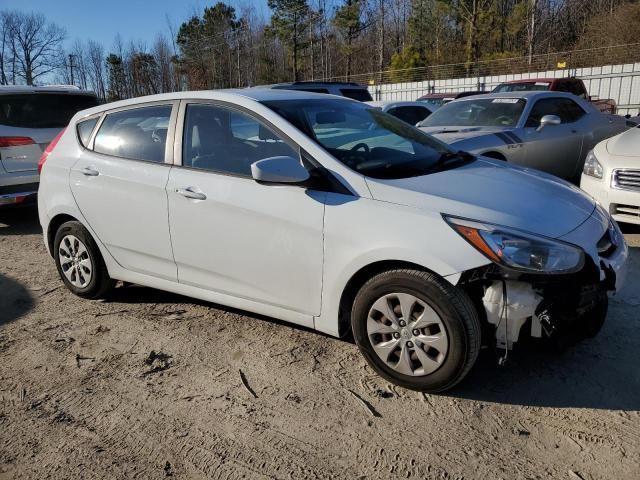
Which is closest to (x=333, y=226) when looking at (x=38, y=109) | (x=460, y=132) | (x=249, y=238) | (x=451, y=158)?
(x=249, y=238)

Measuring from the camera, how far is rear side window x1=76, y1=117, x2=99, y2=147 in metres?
4.30

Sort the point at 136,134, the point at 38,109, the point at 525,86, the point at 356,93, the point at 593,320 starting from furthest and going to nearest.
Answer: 1. the point at 525,86
2. the point at 356,93
3. the point at 38,109
4. the point at 136,134
5. the point at 593,320

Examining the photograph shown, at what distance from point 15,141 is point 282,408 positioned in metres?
5.73

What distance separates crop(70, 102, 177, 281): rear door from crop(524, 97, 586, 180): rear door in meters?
5.16

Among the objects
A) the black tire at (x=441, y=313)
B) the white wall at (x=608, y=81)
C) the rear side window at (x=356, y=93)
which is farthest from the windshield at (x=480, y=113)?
the white wall at (x=608, y=81)

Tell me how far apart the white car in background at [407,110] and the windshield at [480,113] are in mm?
2396

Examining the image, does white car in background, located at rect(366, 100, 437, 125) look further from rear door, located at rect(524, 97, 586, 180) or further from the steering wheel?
the steering wheel

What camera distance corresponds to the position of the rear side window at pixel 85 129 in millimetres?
4305

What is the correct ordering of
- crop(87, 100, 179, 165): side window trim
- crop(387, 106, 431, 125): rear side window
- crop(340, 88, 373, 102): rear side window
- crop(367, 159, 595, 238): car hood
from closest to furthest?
crop(367, 159, 595, 238): car hood, crop(87, 100, 179, 165): side window trim, crop(387, 106, 431, 125): rear side window, crop(340, 88, 373, 102): rear side window

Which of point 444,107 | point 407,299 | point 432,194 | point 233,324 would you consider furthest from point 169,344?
point 444,107

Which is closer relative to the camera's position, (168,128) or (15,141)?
(168,128)

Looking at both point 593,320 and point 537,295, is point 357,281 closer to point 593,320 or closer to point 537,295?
point 537,295

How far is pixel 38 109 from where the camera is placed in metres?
7.14

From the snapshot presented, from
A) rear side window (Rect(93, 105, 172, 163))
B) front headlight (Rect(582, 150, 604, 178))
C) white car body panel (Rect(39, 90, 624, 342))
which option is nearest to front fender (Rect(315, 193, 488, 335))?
white car body panel (Rect(39, 90, 624, 342))
